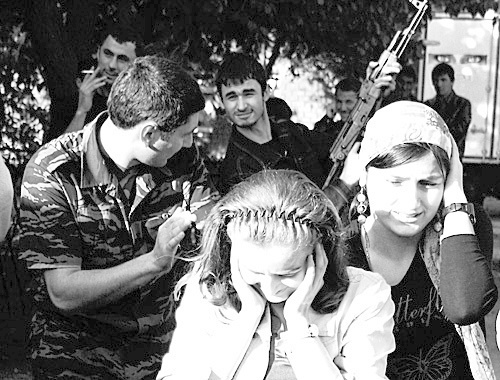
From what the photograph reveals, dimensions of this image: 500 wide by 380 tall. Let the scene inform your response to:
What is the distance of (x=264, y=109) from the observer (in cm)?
506

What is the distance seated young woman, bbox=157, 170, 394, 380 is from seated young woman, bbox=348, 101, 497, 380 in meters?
0.30

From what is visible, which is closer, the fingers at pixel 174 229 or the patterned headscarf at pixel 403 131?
the patterned headscarf at pixel 403 131

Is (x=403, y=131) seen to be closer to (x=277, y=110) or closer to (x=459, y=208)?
(x=459, y=208)

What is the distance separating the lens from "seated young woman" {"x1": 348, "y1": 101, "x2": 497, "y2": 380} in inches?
116

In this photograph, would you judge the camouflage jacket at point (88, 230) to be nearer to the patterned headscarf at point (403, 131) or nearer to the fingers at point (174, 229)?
the fingers at point (174, 229)

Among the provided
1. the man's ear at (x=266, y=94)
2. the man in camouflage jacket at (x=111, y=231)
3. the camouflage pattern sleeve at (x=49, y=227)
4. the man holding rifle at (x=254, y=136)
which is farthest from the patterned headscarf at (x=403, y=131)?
the man's ear at (x=266, y=94)

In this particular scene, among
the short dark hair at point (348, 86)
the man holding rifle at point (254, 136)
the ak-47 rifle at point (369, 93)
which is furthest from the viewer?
the short dark hair at point (348, 86)

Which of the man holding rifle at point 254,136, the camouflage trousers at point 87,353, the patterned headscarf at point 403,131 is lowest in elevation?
the camouflage trousers at point 87,353

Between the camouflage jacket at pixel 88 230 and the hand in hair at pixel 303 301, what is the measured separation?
2.79 feet

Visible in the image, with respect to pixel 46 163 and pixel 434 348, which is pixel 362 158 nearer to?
pixel 434 348

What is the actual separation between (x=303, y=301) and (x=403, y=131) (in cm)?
65

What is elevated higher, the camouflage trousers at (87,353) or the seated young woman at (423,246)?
the seated young woman at (423,246)

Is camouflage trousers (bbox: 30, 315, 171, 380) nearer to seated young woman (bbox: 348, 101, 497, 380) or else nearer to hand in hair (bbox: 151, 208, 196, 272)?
hand in hair (bbox: 151, 208, 196, 272)

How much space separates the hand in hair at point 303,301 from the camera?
2604 millimetres
